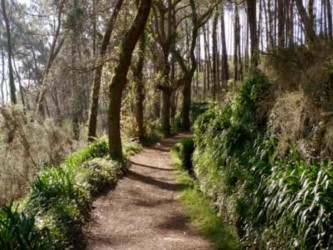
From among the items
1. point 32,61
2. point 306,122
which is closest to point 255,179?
point 306,122

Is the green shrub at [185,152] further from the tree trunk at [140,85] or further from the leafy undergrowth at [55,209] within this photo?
the tree trunk at [140,85]

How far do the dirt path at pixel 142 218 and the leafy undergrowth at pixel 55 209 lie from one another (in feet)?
0.96

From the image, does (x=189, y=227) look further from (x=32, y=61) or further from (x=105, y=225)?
(x=32, y=61)

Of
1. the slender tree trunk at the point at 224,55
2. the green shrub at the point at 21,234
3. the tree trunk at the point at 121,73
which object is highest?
the slender tree trunk at the point at 224,55

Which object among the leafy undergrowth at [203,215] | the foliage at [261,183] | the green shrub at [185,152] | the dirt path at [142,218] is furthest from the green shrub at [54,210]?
the green shrub at [185,152]

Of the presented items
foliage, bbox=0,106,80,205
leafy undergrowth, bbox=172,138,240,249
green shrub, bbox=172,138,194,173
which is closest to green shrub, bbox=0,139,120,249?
leafy undergrowth, bbox=172,138,240,249

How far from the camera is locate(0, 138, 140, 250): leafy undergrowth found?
15.2 feet

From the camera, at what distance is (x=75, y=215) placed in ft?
20.3

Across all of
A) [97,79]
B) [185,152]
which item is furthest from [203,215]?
[97,79]

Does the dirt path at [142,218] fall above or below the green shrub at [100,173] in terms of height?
below

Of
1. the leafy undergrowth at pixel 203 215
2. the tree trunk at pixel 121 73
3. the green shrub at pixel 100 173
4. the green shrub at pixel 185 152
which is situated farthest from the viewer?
the green shrub at pixel 185 152

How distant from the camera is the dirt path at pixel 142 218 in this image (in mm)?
5863

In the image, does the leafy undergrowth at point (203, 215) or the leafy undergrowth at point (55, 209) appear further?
the leafy undergrowth at point (203, 215)

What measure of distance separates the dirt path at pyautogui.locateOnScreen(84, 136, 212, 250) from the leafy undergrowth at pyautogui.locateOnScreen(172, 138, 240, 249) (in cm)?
13
